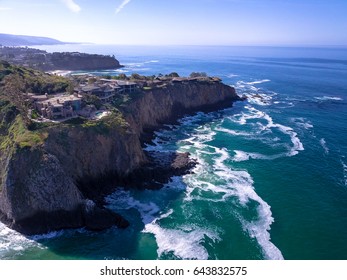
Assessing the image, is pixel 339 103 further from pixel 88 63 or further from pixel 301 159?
pixel 88 63

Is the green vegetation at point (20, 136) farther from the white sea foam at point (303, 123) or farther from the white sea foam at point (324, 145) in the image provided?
the white sea foam at point (303, 123)

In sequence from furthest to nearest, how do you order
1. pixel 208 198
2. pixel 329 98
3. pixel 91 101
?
pixel 329 98, pixel 91 101, pixel 208 198

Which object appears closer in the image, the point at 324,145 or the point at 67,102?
the point at 67,102

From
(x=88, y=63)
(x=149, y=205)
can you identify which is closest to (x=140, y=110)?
(x=149, y=205)

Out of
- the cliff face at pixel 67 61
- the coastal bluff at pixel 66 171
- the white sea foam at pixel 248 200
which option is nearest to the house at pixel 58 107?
the coastal bluff at pixel 66 171

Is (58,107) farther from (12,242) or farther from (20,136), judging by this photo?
(12,242)

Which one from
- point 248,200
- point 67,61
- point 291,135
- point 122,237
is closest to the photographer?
point 122,237

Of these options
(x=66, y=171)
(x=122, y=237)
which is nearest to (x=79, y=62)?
(x=66, y=171)

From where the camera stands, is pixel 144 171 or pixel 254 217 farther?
pixel 144 171
